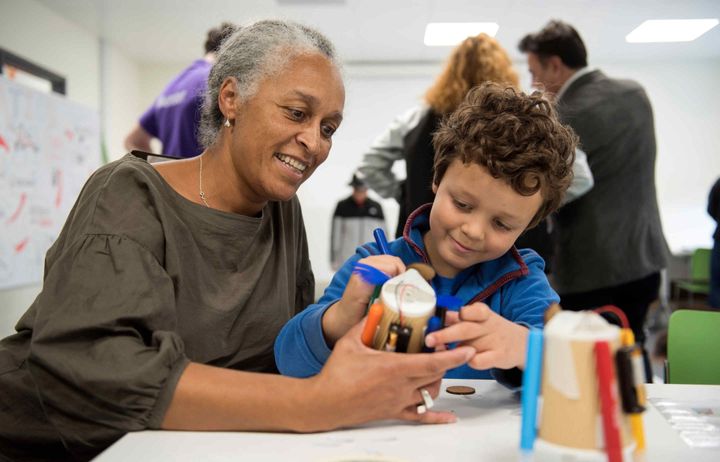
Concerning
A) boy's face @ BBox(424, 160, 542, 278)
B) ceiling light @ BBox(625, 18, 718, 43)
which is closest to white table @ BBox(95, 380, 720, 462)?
boy's face @ BBox(424, 160, 542, 278)

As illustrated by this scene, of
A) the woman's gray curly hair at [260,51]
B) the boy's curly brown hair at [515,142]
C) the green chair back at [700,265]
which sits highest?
the woman's gray curly hair at [260,51]

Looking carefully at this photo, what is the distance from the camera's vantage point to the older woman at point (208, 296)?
0.79 meters

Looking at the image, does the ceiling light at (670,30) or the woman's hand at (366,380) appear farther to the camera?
the ceiling light at (670,30)

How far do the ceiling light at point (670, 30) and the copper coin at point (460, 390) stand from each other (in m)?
5.80

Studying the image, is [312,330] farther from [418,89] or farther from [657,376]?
[418,89]

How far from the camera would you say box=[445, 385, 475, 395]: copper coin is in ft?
3.27

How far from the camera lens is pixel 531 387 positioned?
0.62 metres

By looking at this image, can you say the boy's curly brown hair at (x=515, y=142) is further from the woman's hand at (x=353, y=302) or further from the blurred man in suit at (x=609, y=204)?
the blurred man in suit at (x=609, y=204)

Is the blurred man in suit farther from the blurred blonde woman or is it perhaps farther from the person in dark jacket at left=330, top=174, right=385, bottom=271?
the person in dark jacket at left=330, top=174, right=385, bottom=271

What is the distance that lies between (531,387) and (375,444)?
0.23 meters

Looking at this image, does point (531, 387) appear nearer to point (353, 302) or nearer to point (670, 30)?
point (353, 302)

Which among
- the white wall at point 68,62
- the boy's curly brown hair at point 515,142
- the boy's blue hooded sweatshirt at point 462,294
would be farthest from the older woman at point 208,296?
the white wall at point 68,62

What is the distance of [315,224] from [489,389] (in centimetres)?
674

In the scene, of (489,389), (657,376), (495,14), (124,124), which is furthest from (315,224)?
(489,389)
